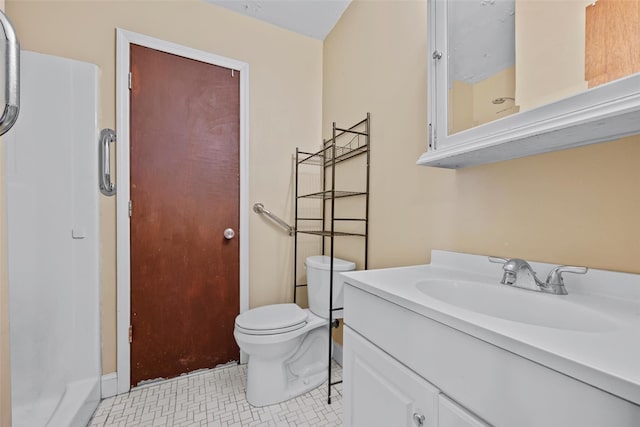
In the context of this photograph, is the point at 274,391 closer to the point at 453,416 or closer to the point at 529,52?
the point at 453,416

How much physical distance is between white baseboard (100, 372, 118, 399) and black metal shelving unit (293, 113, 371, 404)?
109 centimetres

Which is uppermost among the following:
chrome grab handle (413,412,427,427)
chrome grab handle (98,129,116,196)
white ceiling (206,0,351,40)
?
white ceiling (206,0,351,40)

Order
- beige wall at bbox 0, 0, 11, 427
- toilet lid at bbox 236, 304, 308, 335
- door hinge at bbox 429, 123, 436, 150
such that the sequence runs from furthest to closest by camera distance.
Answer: toilet lid at bbox 236, 304, 308, 335
door hinge at bbox 429, 123, 436, 150
beige wall at bbox 0, 0, 11, 427

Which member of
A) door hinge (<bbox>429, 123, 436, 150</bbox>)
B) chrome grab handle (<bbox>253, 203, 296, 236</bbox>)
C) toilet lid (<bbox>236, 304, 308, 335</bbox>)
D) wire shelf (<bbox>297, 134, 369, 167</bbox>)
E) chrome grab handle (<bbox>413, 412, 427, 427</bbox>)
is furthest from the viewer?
chrome grab handle (<bbox>253, 203, 296, 236</bbox>)

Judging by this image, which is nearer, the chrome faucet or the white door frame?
the chrome faucet

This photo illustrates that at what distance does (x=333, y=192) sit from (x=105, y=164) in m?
1.21

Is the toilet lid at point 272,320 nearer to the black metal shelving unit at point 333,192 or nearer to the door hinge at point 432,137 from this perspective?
the black metal shelving unit at point 333,192

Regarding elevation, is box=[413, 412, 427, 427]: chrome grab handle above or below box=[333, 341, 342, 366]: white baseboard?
above

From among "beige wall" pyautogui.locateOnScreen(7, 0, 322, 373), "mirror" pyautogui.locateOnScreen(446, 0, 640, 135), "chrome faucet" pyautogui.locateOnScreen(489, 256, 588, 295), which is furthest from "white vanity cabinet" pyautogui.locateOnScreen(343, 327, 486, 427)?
"beige wall" pyautogui.locateOnScreen(7, 0, 322, 373)

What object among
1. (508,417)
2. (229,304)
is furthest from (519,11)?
(229,304)

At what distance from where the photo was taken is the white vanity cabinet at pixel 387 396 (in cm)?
56

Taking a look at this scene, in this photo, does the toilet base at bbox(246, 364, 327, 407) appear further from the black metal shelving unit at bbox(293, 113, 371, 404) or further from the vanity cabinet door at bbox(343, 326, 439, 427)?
the vanity cabinet door at bbox(343, 326, 439, 427)

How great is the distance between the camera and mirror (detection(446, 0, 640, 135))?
0.62 metres

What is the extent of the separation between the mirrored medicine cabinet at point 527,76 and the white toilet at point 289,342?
95 cm
